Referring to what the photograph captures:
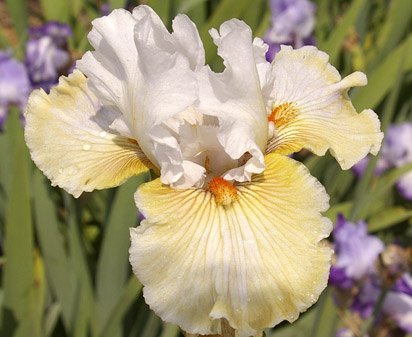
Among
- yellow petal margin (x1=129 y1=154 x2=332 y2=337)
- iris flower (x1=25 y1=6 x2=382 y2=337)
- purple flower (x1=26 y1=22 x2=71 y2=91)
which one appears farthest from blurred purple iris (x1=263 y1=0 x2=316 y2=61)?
yellow petal margin (x1=129 y1=154 x2=332 y2=337)

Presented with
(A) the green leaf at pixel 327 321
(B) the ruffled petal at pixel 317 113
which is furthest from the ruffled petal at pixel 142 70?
(A) the green leaf at pixel 327 321

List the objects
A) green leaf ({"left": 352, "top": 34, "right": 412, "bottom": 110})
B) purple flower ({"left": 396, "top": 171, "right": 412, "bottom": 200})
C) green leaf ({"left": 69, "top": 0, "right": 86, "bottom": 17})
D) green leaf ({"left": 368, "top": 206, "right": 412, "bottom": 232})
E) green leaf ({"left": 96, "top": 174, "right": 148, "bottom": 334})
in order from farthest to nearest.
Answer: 1. green leaf ({"left": 69, "top": 0, "right": 86, "bottom": 17})
2. purple flower ({"left": 396, "top": 171, "right": 412, "bottom": 200})
3. green leaf ({"left": 368, "top": 206, "right": 412, "bottom": 232})
4. green leaf ({"left": 352, "top": 34, "right": 412, "bottom": 110})
5. green leaf ({"left": 96, "top": 174, "right": 148, "bottom": 334})

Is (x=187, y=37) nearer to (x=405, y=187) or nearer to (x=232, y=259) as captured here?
(x=232, y=259)

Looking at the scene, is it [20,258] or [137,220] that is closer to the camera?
[20,258]

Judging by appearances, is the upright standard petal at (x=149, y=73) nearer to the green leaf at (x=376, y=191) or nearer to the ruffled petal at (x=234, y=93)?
the ruffled petal at (x=234, y=93)

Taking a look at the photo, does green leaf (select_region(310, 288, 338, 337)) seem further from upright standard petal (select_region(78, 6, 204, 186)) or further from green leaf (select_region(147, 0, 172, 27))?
green leaf (select_region(147, 0, 172, 27))

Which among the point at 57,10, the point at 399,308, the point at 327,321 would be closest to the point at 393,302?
the point at 399,308

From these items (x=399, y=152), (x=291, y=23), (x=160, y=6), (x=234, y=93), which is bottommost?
(x=399, y=152)
